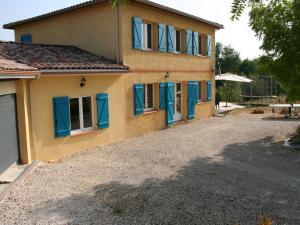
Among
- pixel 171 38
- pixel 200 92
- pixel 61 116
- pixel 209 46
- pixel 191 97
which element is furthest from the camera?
pixel 200 92

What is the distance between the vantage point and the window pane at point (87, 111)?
10496 millimetres

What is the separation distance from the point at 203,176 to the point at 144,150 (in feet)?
10.7

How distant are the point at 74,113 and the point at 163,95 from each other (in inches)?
199

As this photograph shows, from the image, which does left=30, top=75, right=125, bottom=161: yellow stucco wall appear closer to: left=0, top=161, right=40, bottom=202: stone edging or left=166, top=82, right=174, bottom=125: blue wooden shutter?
left=0, top=161, right=40, bottom=202: stone edging

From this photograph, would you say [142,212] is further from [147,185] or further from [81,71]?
[81,71]

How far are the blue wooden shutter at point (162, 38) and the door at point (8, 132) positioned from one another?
23.8ft

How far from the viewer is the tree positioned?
964 cm

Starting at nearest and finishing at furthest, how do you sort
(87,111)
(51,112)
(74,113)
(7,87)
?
1. (7,87)
2. (51,112)
3. (74,113)
4. (87,111)

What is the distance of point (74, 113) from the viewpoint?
33.4 ft

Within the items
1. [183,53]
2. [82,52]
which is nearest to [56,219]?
[82,52]

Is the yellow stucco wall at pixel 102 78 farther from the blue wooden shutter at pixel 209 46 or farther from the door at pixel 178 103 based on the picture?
the blue wooden shutter at pixel 209 46

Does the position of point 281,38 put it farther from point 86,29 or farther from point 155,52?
point 86,29

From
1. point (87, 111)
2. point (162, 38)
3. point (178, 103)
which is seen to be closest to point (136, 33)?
point (162, 38)

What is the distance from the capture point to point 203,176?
7637mm
